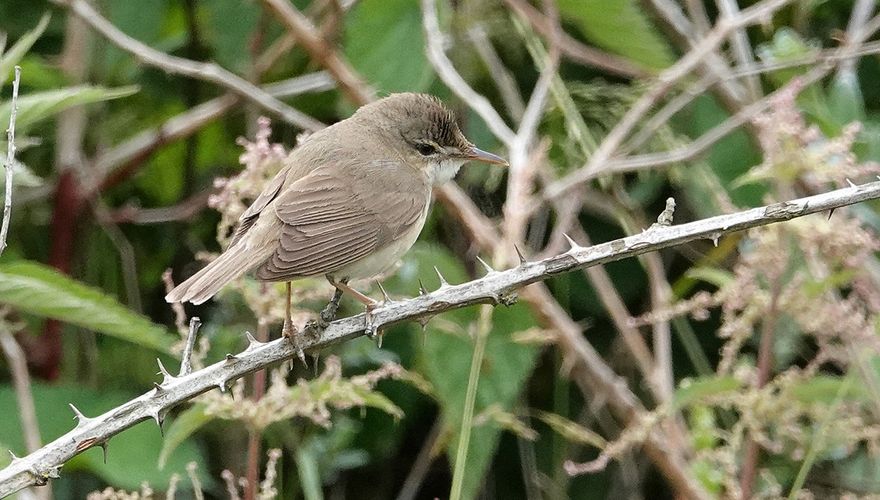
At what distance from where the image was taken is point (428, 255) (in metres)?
3.73

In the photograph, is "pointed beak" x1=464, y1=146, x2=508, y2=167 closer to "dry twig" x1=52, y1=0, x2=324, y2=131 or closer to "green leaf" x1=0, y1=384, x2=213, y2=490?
"dry twig" x1=52, y1=0, x2=324, y2=131

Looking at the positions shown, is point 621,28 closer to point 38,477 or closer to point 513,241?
point 513,241

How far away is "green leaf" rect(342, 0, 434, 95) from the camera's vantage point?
4.07 m

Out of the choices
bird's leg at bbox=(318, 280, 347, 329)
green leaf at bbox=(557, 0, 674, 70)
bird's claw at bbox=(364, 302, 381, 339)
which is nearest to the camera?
bird's claw at bbox=(364, 302, 381, 339)

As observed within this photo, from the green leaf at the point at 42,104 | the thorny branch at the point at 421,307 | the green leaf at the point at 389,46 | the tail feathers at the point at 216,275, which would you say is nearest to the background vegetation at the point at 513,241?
the green leaf at the point at 389,46

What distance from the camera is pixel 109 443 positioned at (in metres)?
3.47

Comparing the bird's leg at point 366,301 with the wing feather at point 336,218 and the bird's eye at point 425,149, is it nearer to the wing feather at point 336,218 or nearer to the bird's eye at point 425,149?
the wing feather at point 336,218

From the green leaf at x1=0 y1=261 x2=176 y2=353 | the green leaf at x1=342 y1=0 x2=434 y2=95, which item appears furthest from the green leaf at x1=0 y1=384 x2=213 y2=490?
the green leaf at x1=342 y1=0 x2=434 y2=95

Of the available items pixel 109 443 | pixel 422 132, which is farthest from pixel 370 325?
pixel 109 443

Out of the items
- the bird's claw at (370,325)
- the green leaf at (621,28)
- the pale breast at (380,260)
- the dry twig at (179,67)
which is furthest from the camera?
the green leaf at (621,28)

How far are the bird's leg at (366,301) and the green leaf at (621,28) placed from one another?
162 centimetres

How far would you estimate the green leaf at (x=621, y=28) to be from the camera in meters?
4.00

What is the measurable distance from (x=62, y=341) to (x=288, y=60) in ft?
4.94

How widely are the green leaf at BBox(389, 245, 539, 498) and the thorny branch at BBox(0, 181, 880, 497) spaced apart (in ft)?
3.59
